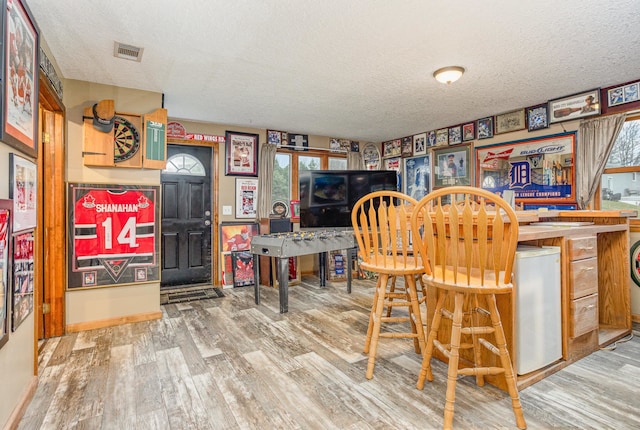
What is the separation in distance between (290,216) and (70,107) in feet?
10.4

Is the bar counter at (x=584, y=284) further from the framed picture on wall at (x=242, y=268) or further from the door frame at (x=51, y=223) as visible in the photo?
the door frame at (x=51, y=223)

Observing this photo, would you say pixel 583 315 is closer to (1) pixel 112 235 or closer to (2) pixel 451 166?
(2) pixel 451 166

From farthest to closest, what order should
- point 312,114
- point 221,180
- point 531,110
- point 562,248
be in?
point 221,180 → point 312,114 → point 531,110 → point 562,248

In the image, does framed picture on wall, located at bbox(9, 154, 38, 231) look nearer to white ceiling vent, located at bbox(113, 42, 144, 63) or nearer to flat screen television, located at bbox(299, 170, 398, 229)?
white ceiling vent, located at bbox(113, 42, 144, 63)

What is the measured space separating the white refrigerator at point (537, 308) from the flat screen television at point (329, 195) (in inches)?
119

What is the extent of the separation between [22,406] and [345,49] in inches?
121

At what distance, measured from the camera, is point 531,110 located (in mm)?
4078

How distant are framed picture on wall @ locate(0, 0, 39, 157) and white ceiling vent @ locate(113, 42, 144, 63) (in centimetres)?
62

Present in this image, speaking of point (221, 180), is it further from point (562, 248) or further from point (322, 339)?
point (562, 248)

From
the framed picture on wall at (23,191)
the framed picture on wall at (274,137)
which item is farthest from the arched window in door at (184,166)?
the framed picture on wall at (23,191)

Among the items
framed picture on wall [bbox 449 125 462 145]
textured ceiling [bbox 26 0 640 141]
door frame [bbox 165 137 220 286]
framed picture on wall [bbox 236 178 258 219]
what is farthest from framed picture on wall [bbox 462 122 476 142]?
door frame [bbox 165 137 220 286]

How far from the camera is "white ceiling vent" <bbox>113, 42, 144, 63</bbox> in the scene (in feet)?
8.33

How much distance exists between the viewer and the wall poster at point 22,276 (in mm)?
1683

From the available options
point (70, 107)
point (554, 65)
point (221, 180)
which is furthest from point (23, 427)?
point (554, 65)
